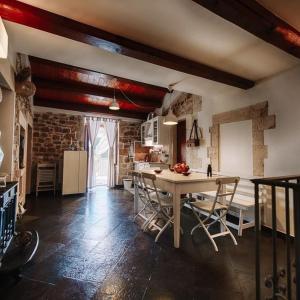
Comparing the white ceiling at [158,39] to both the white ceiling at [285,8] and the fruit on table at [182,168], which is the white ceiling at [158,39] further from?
the fruit on table at [182,168]

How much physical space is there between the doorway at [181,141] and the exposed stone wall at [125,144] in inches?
71.5

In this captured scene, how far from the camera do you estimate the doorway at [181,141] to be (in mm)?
5277

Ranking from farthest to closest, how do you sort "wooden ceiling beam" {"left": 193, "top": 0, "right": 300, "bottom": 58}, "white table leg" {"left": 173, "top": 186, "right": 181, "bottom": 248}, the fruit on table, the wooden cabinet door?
the wooden cabinet door → the fruit on table → "white table leg" {"left": 173, "top": 186, "right": 181, "bottom": 248} → "wooden ceiling beam" {"left": 193, "top": 0, "right": 300, "bottom": 58}

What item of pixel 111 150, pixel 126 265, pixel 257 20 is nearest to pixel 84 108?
pixel 111 150

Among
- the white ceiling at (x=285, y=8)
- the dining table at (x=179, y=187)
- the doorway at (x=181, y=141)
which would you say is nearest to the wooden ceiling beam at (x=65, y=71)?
the doorway at (x=181, y=141)

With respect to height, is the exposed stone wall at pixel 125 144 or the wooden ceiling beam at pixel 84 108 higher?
the wooden ceiling beam at pixel 84 108

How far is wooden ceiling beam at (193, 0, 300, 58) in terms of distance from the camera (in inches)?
61.4

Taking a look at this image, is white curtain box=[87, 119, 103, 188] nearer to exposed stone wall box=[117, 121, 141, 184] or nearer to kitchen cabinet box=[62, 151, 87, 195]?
kitchen cabinet box=[62, 151, 87, 195]

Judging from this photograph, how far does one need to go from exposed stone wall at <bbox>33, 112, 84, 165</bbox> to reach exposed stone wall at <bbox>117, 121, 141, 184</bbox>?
1.27 metres

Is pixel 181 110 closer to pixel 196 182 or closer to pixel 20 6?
pixel 196 182

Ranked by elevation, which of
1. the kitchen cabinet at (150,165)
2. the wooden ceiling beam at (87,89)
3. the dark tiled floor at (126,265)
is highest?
the wooden ceiling beam at (87,89)

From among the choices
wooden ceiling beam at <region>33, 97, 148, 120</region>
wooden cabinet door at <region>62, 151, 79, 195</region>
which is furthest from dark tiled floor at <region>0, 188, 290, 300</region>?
wooden ceiling beam at <region>33, 97, 148, 120</region>

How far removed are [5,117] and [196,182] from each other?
98.7 inches

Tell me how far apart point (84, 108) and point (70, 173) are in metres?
2.00
